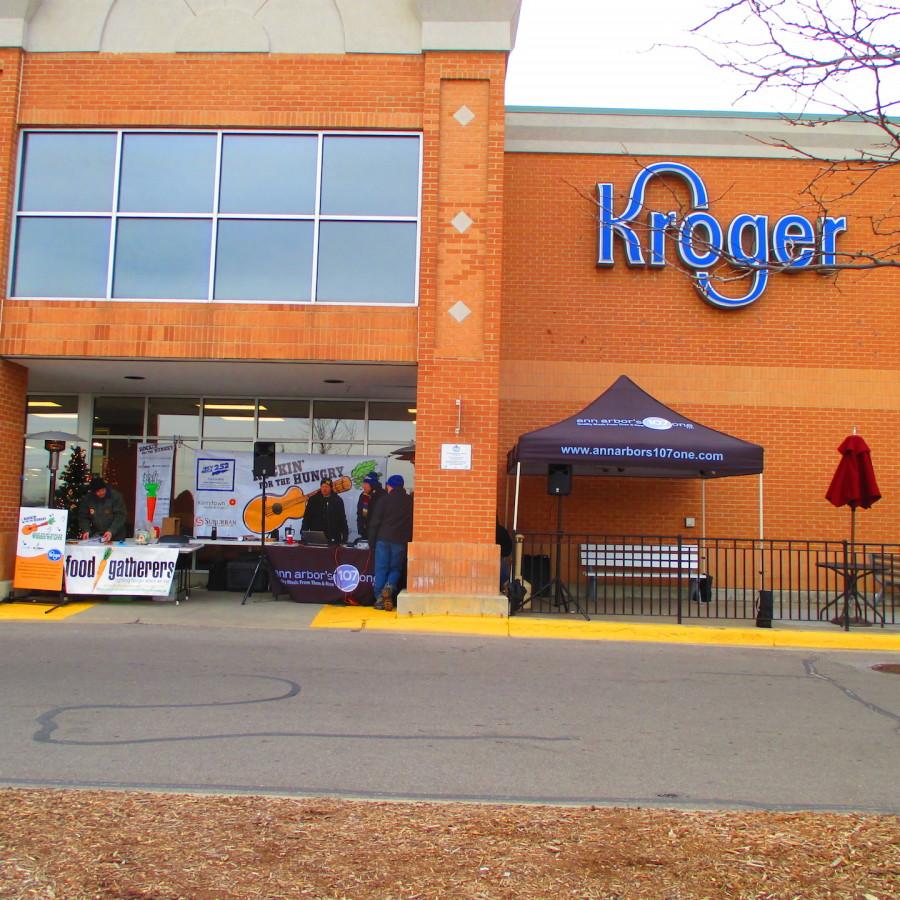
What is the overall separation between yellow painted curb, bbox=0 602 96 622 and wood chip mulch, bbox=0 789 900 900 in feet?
24.1

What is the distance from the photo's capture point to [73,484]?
52.3 ft

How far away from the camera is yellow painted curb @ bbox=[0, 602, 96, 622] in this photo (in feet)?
37.6

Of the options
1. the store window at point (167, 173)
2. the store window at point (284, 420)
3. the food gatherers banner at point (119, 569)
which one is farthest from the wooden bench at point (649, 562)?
the store window at point (167, 173)

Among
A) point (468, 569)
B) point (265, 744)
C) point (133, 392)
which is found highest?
point (133, 392)

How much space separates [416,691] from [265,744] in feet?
6.66

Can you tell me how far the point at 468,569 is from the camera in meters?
11.9

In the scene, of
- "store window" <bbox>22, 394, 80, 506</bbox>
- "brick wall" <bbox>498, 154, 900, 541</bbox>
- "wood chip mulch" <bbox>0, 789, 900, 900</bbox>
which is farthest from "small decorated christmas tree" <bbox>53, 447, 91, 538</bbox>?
"wood chip mulch" <bbox>0, 789, 900, 900</bbox>

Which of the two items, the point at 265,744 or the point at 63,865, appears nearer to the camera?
the point at 63,865

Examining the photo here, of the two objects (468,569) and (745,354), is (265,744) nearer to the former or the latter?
(468,569)

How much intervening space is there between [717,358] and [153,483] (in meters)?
10.4

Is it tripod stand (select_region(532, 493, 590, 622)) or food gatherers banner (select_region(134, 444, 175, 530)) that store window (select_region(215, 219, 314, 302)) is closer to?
food gatherers banner (select_region(134, 444, 175, 530))

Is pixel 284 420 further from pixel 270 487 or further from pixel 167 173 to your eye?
pixel 167 173

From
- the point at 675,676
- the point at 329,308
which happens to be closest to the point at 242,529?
the point at 329,308

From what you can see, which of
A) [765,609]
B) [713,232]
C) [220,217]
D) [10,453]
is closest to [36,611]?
[10,453]
